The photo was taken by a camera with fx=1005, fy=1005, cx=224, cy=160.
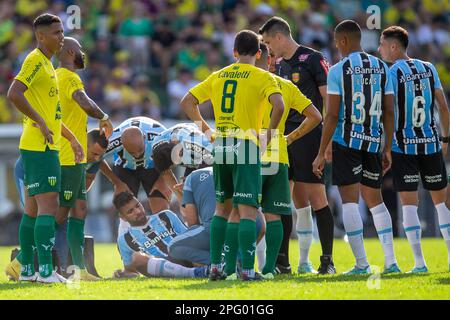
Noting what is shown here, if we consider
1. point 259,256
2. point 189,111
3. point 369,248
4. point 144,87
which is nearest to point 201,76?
point 144,87

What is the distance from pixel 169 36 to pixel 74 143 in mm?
13069

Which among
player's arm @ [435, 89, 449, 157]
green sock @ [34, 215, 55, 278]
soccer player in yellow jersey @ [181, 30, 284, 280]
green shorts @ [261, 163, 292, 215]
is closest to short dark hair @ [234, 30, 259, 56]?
soccer player in yellow jersey @ [181, 30, 284, 280]

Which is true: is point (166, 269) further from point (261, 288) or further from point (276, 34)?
point (276, 34)

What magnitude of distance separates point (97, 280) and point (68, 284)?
3.63 ft

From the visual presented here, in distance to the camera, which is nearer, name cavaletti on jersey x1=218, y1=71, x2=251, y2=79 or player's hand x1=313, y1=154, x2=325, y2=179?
name cavaletti on jersey x1=218, y1=71, x2=251, y2=79

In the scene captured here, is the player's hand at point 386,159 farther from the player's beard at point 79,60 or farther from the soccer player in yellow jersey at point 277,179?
the player's beard at point 79,60

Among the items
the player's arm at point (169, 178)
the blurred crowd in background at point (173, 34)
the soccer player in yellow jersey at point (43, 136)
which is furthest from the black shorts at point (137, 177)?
Answer: the blurred crowd in background at point (173, 34)

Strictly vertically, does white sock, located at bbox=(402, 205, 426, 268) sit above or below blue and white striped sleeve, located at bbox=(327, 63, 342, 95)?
below

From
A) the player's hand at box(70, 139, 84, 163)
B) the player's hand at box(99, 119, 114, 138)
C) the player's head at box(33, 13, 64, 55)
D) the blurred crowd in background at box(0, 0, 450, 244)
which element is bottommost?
the player's hand at box(70, 139, 84, 163)

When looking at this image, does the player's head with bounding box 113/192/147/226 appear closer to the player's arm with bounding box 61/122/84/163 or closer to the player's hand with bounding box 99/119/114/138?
the player's hand with bounding box 99/119/114/138

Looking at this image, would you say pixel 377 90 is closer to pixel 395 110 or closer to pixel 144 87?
pixel 395 110

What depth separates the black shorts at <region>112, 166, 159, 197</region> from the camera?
12.2m

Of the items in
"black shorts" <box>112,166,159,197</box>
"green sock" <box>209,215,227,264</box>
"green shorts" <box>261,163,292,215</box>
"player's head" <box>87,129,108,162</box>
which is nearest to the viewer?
"green sock" <box>209,215,227,264</box>

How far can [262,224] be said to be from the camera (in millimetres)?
10336
